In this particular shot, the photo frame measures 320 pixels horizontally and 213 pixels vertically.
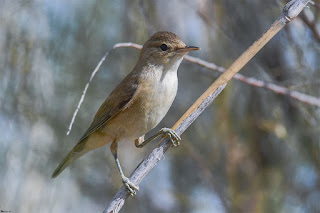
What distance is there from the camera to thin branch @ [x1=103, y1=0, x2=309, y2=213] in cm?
224

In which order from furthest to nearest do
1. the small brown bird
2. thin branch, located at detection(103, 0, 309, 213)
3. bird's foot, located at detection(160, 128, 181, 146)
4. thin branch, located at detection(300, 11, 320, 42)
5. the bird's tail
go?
1. the bird's tail
2. thin branch, located at detection(300, 11, 320, 42)
3. the small brown bird
4. bird's foot, located at detection(160, 128, 181, 146)
5. thin branch, located at detection(103, 0, 309, 213)

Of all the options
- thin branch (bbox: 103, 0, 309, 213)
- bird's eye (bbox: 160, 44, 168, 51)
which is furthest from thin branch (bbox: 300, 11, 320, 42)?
bird's eye (bbox: 160, 44, 168, 51)

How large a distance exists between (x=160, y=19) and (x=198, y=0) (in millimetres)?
424

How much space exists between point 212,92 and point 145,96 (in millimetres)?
697

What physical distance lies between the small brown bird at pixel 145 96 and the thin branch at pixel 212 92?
418 mm

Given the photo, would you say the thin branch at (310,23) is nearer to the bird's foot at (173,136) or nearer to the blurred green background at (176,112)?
the blurred green background at (176,112)

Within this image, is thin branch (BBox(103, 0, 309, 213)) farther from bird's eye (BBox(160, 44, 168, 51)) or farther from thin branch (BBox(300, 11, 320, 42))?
thin branch (BBox(300, 11, 320, 42))

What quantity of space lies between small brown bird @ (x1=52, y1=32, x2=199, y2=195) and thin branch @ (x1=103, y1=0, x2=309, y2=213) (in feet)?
1.37

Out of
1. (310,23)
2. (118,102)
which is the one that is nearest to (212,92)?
(118,102)

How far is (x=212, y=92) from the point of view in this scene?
93.7 inches

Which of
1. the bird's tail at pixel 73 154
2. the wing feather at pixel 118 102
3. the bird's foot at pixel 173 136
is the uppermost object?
the wing feather at pixel 118 102

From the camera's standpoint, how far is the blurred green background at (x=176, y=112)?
3.54 meters

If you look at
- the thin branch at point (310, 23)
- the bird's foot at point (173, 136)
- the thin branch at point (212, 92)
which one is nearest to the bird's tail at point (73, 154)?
the bird's foot at point (173, 136)

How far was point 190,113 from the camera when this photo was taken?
239cm
